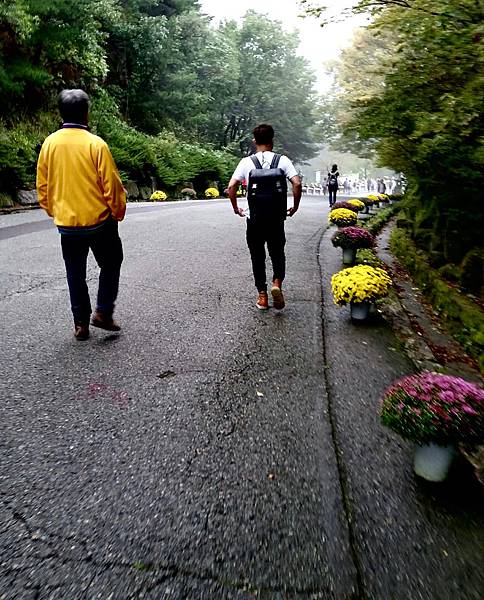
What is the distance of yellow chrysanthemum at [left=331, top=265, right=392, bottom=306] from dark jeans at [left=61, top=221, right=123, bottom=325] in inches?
84.4

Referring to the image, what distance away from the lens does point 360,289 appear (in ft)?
14.5

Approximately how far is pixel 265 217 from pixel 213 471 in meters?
2.84

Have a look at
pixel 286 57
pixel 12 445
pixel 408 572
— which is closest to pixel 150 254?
pixel 12 445

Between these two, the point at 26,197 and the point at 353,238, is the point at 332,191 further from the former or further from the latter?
the point at 353,238

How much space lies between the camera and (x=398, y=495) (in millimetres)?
2160

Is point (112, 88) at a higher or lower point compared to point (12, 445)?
higher

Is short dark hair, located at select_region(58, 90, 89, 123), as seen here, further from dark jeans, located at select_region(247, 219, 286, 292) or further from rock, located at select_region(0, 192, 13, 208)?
rock, located at select_region(0, 192, 13, 208)

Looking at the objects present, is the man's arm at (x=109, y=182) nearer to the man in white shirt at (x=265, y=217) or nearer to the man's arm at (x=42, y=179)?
the man's arm at (x=42, y=179)

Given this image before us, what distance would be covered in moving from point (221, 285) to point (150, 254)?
2.23 metres

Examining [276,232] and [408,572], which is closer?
[408,572]

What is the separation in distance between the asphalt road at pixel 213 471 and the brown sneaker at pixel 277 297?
0.36m

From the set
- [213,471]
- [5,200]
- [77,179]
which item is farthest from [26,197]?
[213,471]

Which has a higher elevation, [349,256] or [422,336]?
[349,256]

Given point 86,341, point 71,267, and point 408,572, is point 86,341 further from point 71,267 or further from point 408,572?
point 408,572
